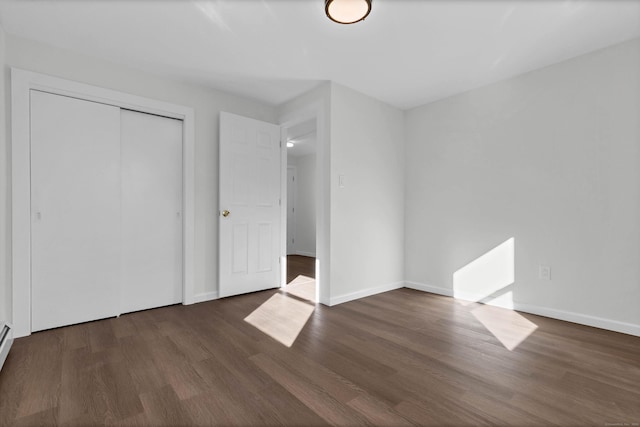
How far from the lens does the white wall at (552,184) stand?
8.19ft

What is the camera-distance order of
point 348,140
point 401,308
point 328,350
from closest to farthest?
point 328,350 < point 401,308 < point 348,140

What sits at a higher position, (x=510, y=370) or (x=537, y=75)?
(x=537, y=75)

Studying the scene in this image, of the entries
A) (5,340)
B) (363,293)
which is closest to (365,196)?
(363,293)

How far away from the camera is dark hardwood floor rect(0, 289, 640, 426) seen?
1.46 meters

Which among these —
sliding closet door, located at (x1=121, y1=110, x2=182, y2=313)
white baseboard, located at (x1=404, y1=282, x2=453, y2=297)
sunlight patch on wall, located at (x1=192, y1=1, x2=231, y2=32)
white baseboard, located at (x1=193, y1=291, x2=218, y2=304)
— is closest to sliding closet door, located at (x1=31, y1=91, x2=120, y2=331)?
sliding closet door, located at (x1=121, y1=110, x2=182, y2=313)

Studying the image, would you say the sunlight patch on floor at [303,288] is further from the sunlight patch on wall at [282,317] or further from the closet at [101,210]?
the closet at [101,210]

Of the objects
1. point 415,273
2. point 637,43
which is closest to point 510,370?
point 415,273

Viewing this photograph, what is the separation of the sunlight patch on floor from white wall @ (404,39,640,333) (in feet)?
4.83

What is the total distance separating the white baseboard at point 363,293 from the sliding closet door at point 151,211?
65.7 inches

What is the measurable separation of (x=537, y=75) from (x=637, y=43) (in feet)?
2.19

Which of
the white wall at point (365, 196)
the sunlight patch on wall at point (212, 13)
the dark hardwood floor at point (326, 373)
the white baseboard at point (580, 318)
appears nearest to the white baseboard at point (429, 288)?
the white wall at point (365, 196)

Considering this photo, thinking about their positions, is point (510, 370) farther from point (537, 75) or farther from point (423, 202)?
point (537, 75)

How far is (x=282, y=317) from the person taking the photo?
2824 mm

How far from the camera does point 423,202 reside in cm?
395
